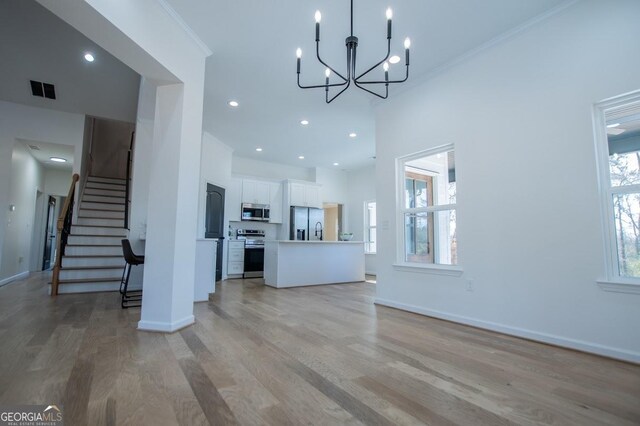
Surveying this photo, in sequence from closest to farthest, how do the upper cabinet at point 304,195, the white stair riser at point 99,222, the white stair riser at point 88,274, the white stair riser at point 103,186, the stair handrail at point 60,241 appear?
the stair handrail at point 60,241, the white stair riser at point 88,274, the white stair riser at point 99,222, the white stair riser at point 103,186, the upper cabinet at point 304,195

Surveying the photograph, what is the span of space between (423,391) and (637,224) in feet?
7.41

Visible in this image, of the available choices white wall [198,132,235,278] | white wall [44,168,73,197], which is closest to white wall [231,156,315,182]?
white wall [198,132,235,278]

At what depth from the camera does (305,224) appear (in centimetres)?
816

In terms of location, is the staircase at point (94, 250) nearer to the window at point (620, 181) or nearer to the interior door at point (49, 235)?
the interior door at point (49, 235)

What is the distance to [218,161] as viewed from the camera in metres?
6.72

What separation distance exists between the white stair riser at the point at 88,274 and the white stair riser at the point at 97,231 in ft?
2.73

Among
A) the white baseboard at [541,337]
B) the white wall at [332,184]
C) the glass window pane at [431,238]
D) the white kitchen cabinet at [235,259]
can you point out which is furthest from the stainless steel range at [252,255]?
the white baseboard at [541,337]

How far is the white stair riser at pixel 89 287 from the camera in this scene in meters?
4.71

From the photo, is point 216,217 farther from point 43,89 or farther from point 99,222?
point 43,89

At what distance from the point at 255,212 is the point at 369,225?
3.15m

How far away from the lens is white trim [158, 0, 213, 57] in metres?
2.80

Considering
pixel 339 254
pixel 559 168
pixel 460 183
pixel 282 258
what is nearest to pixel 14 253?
pixel 282 258

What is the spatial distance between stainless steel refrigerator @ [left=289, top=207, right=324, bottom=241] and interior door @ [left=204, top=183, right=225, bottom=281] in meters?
1.82

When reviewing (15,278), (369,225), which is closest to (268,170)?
(369,225)
